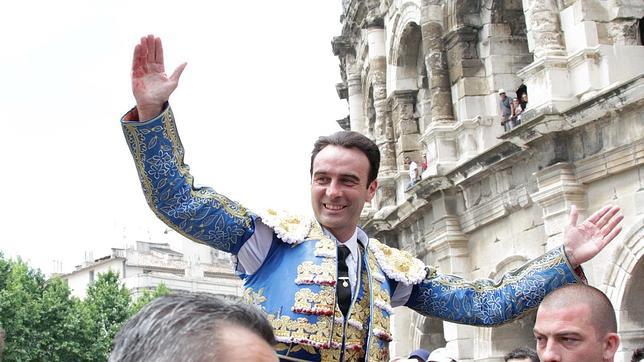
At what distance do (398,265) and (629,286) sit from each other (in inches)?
313

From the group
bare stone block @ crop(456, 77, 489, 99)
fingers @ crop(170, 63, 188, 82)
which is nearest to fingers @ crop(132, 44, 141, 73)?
fingers @ crop(170, 63, 188, 82)

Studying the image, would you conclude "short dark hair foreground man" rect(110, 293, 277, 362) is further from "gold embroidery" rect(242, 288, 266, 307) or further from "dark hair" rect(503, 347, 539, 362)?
"dark hair" rect(503, 347, 539, 362)

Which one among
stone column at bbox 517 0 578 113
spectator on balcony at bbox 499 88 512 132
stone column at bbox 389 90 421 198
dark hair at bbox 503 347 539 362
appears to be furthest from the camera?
stone column at bbox 389 90 421 198

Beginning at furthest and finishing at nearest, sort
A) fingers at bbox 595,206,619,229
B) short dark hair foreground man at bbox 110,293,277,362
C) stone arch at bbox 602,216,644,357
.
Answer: stone arch at bbox 602,216,644,357 → fingers at bbox 595,206,619,229 → short dark hair foreground man at bbox 110,293,277,362

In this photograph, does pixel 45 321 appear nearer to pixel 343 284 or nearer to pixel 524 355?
pixel 524 355

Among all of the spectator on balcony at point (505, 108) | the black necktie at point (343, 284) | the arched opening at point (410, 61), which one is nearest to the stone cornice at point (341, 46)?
the arched opening at point (410, 61)

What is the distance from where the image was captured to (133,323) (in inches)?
79.4

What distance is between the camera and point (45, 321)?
30.1m

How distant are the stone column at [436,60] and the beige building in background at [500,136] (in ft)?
0.07

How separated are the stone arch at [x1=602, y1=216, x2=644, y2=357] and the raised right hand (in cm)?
884

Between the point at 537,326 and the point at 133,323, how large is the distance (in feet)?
8.88

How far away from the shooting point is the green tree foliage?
28.9 m

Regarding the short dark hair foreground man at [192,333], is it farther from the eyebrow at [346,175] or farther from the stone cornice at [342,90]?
the stone cornice at [342,90]

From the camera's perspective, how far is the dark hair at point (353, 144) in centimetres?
412
